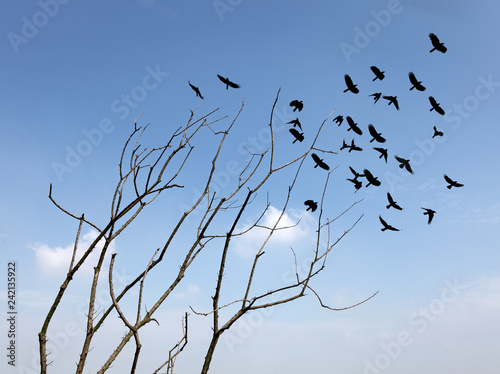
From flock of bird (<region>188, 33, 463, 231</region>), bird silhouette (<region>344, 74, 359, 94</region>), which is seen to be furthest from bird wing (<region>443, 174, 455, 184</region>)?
bird silhouette (<region>344, 74, 359, 94</region>)

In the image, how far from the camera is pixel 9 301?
762cm

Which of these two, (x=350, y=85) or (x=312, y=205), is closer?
(x=312, y=205)

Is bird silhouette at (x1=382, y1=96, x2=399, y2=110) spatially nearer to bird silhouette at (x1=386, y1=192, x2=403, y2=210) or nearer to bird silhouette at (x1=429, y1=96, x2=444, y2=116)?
bird silhouette at (x1=429, y1=96, x2=444, y2=116)

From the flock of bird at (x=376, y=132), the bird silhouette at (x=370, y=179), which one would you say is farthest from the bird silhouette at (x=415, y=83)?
the bird silhouette at (x=370, y=179)

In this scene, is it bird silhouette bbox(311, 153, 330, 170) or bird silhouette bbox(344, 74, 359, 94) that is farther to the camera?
bird silhouette bbox(344, 74, 359, 94)

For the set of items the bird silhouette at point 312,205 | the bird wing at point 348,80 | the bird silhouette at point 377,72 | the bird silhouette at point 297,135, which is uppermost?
the bird silhouette at point 377,72

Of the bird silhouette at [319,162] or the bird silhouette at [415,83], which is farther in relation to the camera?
the bird silhouette at [415,83]

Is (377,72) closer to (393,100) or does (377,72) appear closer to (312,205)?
(393,100)

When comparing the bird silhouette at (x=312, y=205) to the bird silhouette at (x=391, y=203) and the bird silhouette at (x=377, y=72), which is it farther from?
the bird silhouette at (x=377, y=72)

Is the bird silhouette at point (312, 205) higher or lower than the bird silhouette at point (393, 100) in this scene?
lower

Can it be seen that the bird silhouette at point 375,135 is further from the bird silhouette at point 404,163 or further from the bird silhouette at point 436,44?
the bird silhouette at point 436,44

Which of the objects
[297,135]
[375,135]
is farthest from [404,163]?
[297,135]

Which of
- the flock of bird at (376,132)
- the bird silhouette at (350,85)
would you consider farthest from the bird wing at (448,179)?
the bird silhouette at (350,85)

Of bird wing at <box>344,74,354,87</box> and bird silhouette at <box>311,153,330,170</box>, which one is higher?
bird wing at <box>344,74,354,87</box>
